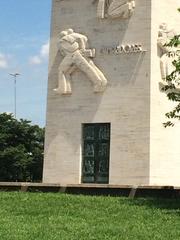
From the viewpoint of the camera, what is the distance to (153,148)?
20.9 m

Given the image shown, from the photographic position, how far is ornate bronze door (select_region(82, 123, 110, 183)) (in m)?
21.8

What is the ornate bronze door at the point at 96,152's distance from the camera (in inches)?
857

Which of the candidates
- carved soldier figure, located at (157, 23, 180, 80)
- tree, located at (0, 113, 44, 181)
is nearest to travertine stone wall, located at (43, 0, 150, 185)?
carved soldier figure, located at (157, 23, 180, 80)

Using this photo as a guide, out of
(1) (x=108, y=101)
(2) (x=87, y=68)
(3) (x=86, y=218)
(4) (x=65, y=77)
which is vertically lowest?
(3) (x=86, y=218)

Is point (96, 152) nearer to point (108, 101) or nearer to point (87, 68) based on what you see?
point (108, 101)

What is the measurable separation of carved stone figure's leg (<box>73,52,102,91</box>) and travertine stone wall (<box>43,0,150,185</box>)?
26cm

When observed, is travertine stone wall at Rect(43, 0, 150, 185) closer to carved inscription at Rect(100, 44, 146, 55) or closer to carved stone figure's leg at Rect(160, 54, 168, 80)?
carved inscription at Rect(100, 44, 146, 55)

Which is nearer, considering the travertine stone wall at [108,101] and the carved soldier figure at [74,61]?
the travertine stone wall at [108,101]

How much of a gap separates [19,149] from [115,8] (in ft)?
68.1

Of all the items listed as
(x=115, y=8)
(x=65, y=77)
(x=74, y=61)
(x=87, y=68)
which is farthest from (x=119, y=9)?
(x=65, y=77)

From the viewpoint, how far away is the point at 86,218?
42.4ft

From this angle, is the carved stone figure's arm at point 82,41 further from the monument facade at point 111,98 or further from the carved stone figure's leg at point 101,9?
the carved stone figure's leg at point 101,9

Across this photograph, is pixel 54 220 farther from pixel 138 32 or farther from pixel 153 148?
pixel 138 32

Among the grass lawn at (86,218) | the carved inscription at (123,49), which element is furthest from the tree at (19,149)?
the grass lawn at (86,218)
